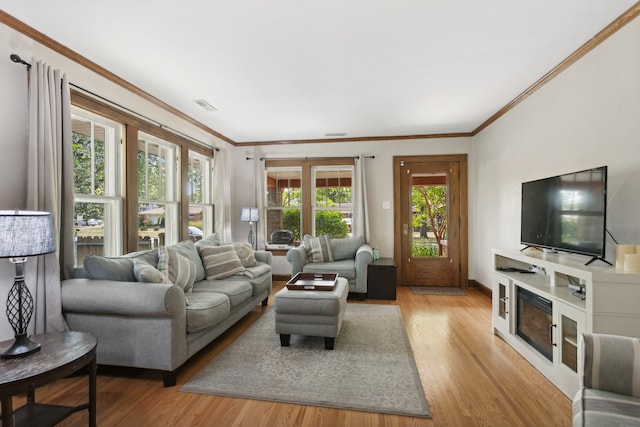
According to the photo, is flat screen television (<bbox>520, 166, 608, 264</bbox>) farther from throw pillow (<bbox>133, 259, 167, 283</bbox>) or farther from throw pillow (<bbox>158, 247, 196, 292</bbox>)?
throw pillow (<bbox>158, 247, 196, 292</bbox>)

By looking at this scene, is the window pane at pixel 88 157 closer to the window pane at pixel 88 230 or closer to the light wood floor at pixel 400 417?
the window pane at pixel 88 230

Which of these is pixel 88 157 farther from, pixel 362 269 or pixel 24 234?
pixel 362 269

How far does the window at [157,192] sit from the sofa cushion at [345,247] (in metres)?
2.33

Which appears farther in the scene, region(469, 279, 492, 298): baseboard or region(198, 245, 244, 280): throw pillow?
region(469, 279, 492, 298): baseboard

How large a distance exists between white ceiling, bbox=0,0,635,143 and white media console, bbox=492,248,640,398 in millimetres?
1685

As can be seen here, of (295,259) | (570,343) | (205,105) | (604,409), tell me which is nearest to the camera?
(604,409)

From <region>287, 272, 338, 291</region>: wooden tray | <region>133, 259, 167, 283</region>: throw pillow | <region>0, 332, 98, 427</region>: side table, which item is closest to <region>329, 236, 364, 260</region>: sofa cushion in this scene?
<region>287, 272, 338, 291</region>: wooden tray

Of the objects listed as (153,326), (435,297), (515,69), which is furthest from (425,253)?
(153,326)

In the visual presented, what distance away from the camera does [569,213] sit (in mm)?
2307

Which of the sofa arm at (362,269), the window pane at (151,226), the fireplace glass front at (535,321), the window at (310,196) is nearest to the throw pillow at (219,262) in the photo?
the window pane at (151,226)

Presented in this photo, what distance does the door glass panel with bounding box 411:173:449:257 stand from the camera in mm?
5113

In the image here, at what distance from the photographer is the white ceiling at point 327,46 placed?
1.95 meters

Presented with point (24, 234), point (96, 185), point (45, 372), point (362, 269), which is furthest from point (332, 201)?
point (45, 372)

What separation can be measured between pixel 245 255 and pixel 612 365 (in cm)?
348
